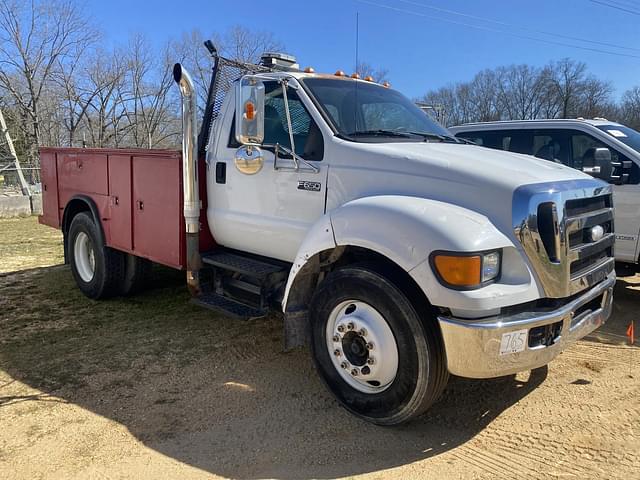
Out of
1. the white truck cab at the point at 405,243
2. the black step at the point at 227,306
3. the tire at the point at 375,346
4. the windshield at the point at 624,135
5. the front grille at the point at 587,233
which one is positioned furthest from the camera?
the windshield at the point at 624,135

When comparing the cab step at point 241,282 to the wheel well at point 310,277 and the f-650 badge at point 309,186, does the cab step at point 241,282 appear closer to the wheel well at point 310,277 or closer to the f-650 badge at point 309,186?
the wheel well at point 310,277

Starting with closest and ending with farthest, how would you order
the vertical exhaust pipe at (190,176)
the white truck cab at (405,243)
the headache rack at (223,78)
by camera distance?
the white truck cab at (405,243)
the vertical exhaust pipe at (190,176)
the headache rack at (223,78)

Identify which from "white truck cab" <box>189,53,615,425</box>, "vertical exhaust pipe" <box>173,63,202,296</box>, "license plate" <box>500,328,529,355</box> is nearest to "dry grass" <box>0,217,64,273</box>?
"vertical exhaust pipe" <box>173,63,202,296</box>

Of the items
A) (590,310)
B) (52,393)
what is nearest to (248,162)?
(52,393)

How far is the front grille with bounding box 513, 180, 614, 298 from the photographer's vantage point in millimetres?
2920

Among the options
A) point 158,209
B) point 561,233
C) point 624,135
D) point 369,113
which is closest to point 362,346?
point 561,233

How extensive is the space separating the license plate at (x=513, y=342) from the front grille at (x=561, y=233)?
30cm

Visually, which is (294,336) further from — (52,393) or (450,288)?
(52,393)

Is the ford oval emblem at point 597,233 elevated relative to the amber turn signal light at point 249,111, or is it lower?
lower

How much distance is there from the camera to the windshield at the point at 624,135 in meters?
6.22

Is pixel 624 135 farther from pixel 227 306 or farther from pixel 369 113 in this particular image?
pixel 227 306

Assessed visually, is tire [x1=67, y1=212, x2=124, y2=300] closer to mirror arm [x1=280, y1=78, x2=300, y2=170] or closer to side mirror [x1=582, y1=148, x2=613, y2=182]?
mirror arm [x1=280, y1=78, x2=300, y2=170]

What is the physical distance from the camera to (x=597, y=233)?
11.2ft

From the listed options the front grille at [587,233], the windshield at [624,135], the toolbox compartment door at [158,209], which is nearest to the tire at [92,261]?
the toolbox compartment door at [158,209]
